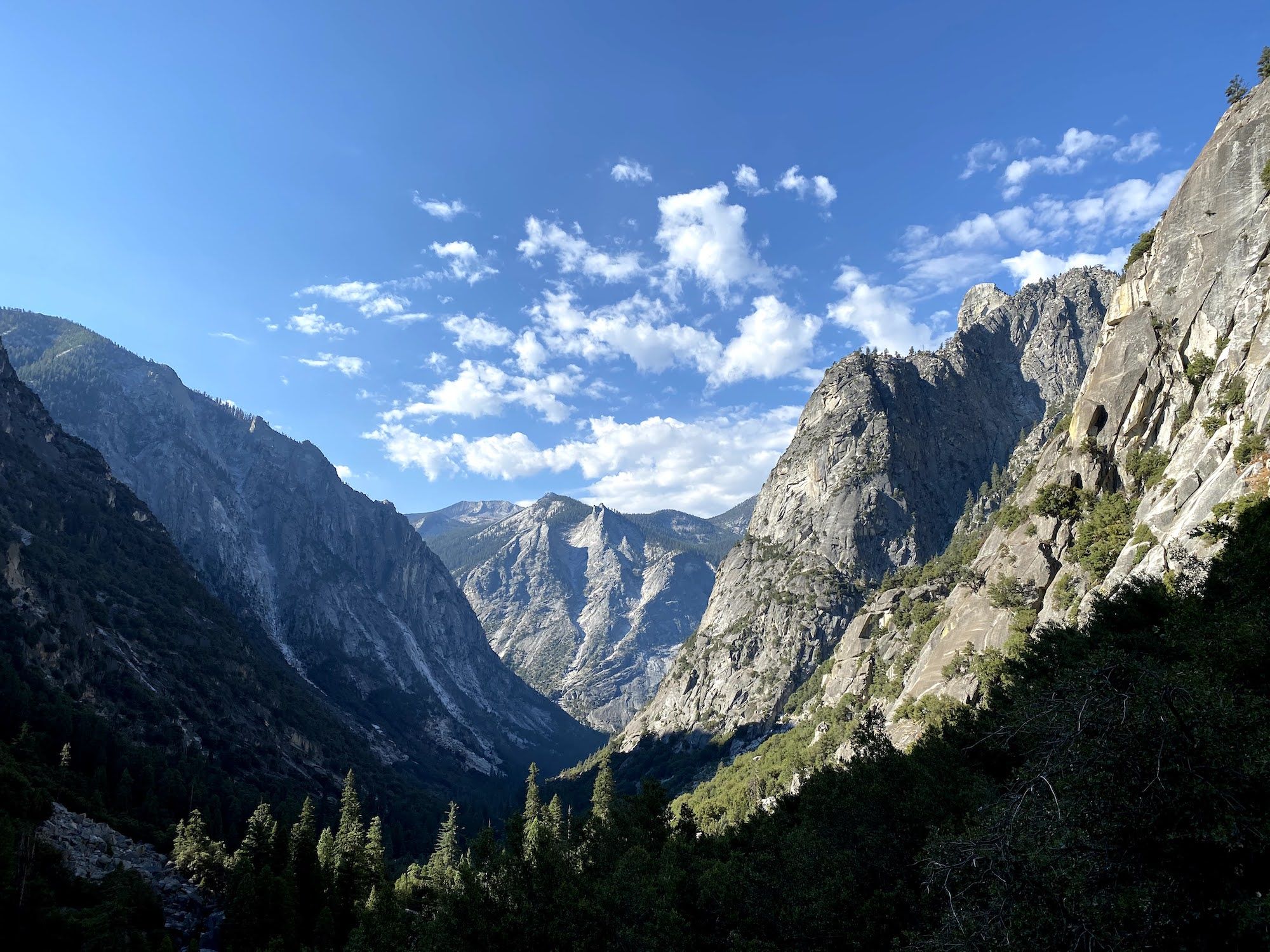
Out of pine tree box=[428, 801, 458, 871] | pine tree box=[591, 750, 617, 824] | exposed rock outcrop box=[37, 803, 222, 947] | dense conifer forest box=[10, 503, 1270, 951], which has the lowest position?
pine tree box=[428, 801, 458, 871]

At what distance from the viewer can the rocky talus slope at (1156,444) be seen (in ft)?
161

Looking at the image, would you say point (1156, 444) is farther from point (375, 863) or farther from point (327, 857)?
point (327, 857)

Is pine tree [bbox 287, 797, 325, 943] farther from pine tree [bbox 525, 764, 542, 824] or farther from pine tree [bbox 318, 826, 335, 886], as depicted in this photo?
pine tree [bbox 525, 764, 542, 824]

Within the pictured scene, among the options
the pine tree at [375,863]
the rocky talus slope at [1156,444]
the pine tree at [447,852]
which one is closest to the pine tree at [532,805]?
the pine tree at [447,852]

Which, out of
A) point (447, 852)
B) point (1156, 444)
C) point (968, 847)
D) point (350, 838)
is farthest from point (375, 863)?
point (1156, 444)

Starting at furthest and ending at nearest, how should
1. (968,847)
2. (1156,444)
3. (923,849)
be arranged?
(1156,444) → (923,849) → (968,847)

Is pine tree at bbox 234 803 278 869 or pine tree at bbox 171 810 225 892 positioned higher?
pine tree at bbox 234 803 278 869

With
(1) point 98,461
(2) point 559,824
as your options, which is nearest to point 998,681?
(2) point 559,824

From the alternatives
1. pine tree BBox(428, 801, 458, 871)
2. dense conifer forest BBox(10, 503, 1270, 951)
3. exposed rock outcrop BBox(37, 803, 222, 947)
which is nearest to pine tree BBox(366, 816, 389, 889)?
dense conifer forest BBox(10, 503, 1270, 951)

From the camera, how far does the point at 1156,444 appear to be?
213ft

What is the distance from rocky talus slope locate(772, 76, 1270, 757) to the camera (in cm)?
4897

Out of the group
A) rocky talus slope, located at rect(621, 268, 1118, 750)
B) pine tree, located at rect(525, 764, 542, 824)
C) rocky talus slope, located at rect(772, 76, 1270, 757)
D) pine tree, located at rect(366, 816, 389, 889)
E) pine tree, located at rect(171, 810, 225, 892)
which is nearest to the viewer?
rocky talus slope, located at rect(772, 76, 1270, 757)

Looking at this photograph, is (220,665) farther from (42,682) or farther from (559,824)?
(559,824)

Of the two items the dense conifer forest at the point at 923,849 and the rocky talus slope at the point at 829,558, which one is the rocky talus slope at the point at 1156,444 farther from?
the rocky talus slope at the point at 829,558
